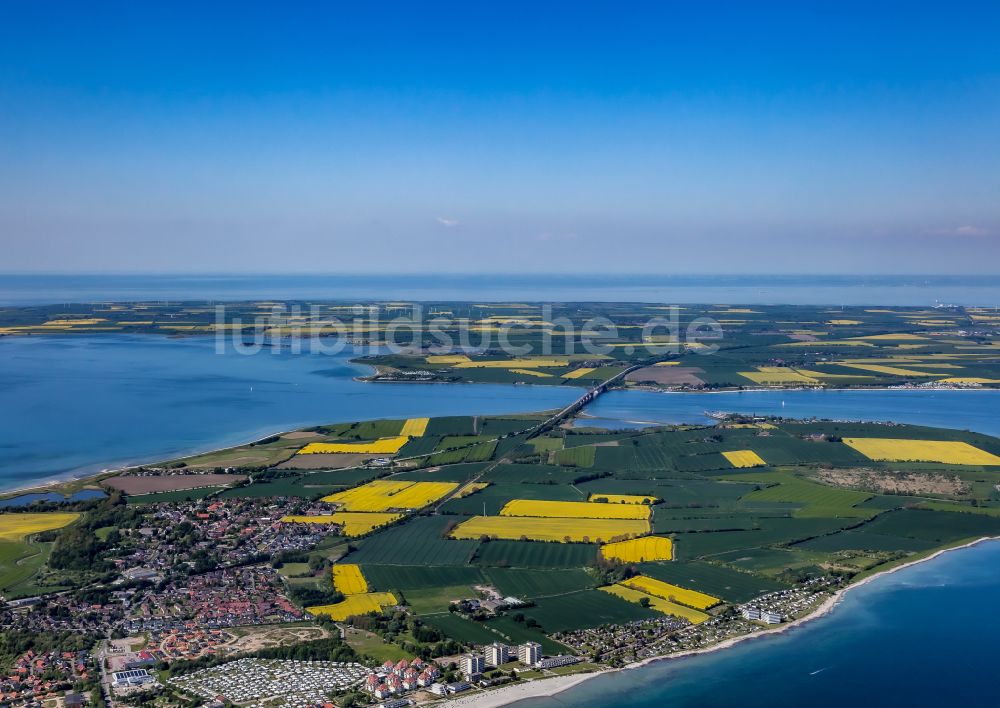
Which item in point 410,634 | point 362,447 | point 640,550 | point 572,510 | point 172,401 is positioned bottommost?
point 410,634

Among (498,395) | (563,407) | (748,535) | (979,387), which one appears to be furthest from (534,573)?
(979,387)

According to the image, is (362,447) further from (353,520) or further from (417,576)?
(417,576)

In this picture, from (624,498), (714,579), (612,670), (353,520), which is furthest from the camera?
(624,498)

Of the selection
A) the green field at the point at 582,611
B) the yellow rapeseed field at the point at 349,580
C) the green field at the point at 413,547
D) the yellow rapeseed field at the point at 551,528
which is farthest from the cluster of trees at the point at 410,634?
the yellow rapeseed field at the point at 551,528

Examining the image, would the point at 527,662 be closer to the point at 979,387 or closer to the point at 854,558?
the point at 854,558

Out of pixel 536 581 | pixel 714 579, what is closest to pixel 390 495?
pixel 536 581

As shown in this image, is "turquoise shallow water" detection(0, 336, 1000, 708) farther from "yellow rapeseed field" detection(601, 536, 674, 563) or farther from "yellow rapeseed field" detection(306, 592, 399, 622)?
"yellow rapeseed field" detection(306, 592, 399, 622)
